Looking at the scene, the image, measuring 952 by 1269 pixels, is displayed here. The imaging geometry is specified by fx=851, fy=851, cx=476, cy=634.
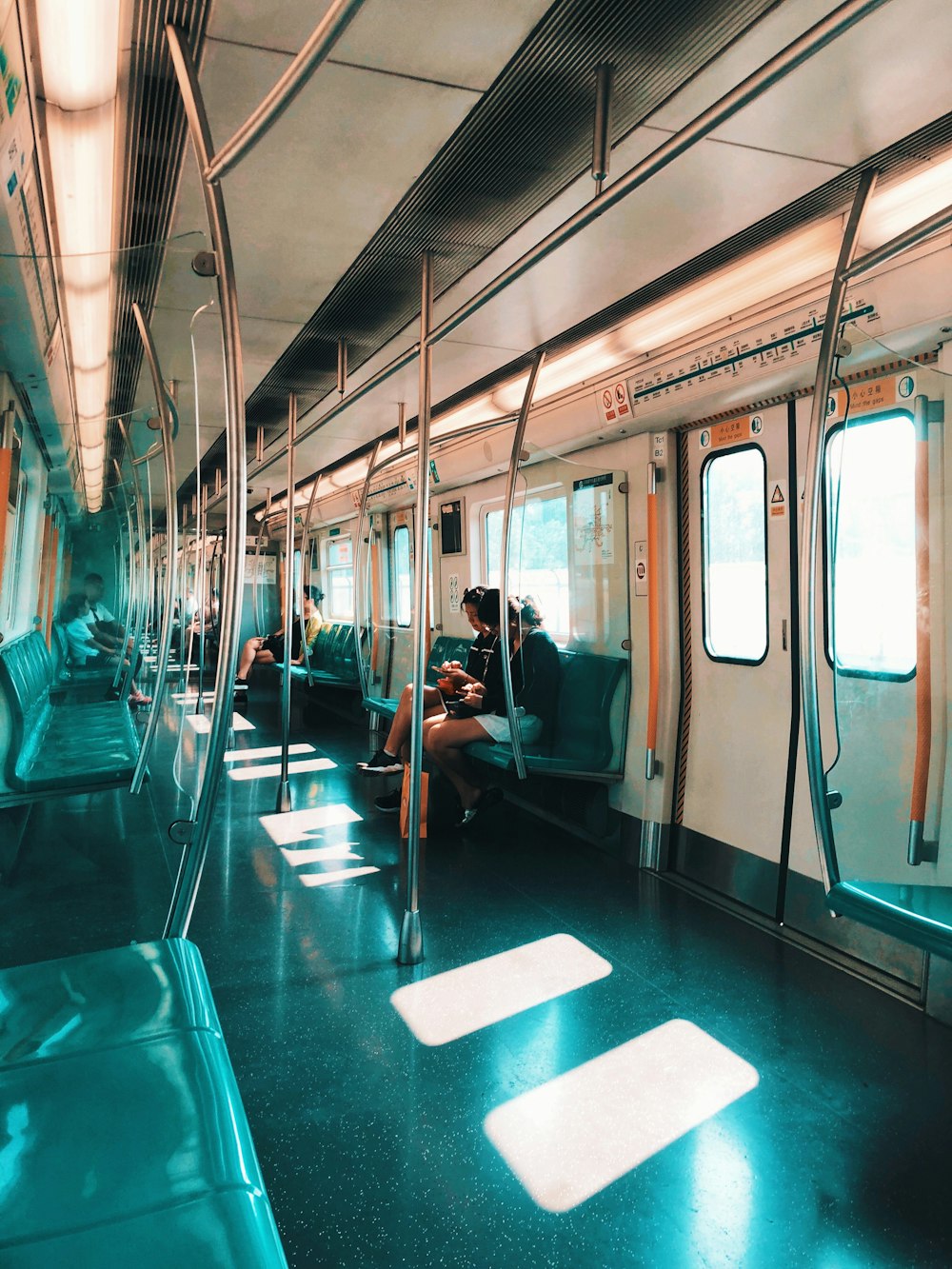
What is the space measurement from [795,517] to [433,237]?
6.62 feet

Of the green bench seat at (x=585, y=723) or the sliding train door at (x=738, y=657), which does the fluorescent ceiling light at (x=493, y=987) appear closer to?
the sliding train door at (x=738, y=657)

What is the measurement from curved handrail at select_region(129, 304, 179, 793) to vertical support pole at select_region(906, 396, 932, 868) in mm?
1989

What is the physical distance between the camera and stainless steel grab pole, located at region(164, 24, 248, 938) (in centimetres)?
171

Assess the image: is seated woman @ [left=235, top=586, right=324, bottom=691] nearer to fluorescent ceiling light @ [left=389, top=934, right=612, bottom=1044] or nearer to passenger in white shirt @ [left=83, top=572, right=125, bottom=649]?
fluorescent ceiling light @ [left=389, top=934, right=612, bottom=1044]

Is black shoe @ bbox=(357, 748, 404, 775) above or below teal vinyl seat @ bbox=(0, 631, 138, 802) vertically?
below

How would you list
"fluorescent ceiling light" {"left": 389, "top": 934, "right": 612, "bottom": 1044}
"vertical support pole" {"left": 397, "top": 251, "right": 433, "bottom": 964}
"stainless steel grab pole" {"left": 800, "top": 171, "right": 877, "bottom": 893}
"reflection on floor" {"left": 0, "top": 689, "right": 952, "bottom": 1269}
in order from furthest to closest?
"vertical support pole" {"left": 397, "top": 251, "right": 433, "bottom": 964}
"fluorescent ceiling light" {"left": 389, "top": 934, "right": 612, "bottom": 1044}
"stainless steel grab pole" {"left": 800, "top": 171, "right": 877, "bottom": 893}
"reflection on floor" {"left": 0, "top": 689, "right": 952, "bottom": 1269}

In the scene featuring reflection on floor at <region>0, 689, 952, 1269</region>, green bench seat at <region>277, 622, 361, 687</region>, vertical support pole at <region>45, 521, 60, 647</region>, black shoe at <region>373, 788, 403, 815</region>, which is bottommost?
reflection on floor at <region>0, 689, 952, 1269</region>

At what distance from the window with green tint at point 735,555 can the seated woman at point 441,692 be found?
1.39 m

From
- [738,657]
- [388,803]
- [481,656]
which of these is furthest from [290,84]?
[388,803]

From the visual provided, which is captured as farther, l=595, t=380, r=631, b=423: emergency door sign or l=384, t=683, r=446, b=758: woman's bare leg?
l=384, t=683, r=446, b=758: woman's bare leg

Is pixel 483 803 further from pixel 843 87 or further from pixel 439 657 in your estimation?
pixel 843 87

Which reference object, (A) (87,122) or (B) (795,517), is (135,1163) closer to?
(A) (87,122)

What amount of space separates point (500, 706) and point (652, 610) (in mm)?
1138

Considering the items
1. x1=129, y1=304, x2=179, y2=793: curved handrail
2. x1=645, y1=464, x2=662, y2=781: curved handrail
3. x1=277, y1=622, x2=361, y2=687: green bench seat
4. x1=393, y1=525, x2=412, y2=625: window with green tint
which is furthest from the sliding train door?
x1=277, y1=622, x2=361, y2=687: green bench seat
